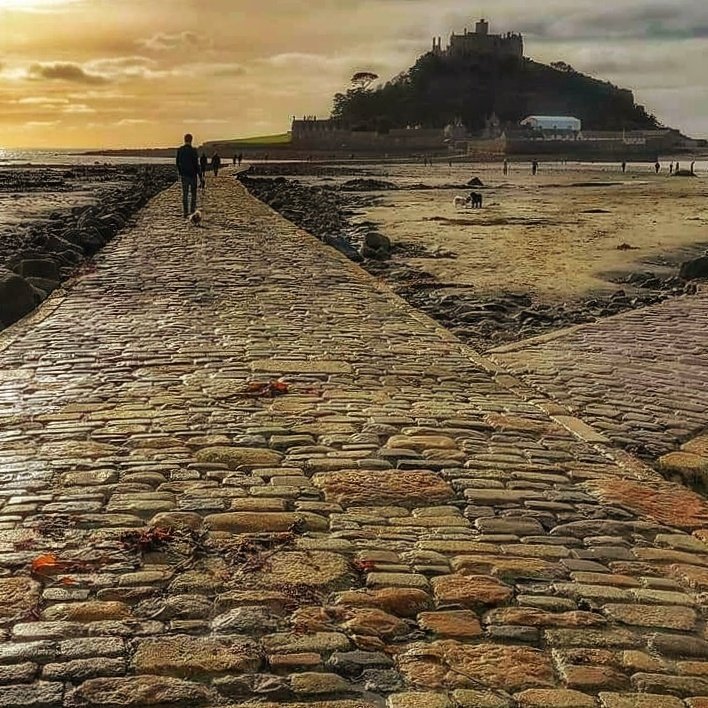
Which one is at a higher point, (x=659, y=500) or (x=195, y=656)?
(x=195, y=656)

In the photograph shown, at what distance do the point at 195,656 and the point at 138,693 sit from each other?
302mm

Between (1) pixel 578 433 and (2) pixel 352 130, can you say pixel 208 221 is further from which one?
(2) pixel 352 130

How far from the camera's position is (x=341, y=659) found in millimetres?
3689

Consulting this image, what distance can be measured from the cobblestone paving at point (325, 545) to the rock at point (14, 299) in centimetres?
251

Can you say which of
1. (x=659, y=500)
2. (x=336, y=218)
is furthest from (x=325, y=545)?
(x=336, y=218)

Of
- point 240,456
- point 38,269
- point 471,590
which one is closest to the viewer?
point 471,590

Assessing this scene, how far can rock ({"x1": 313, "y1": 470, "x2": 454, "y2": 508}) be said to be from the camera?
545 cm

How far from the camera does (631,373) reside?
9.38 meters

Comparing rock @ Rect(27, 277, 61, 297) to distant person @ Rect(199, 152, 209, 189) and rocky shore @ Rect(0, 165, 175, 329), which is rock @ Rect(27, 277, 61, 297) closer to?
rocky shore @ Rect(0, 165, 175, 329)

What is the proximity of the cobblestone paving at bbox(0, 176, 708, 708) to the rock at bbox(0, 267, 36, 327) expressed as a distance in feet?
8.22

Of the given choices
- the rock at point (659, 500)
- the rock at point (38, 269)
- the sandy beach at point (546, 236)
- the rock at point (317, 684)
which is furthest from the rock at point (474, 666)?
the rock at point (38, 269)

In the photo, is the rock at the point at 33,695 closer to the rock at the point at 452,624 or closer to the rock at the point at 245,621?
the rock at the point at 245,621

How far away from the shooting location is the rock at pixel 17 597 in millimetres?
3992

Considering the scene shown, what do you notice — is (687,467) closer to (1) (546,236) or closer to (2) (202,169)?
(1) (546,236)
